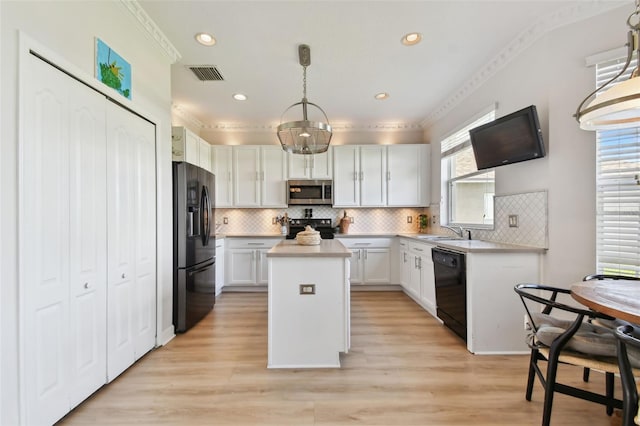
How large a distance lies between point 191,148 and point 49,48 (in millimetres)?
2402

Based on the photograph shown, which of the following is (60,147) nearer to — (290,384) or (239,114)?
(290,384)

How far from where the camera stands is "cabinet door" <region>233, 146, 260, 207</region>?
491 cm

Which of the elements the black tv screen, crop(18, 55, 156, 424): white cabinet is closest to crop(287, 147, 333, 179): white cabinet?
the black tv screen

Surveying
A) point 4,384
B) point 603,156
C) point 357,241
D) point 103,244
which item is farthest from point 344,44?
point 4,384

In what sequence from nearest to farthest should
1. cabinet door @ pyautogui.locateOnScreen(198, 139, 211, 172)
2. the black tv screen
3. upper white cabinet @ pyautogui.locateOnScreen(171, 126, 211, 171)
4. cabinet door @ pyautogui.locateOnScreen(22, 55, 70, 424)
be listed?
cabinet door @ pyautogui.locateOnScreen(22, 55, 70, 424) → the black tv screen → upper white cabinet @ pyautogui.locateOnScreen(171, 126, 211, 171) → cabinet door @ pyautogui.locateOnScreen(198, 139, 211, 172)

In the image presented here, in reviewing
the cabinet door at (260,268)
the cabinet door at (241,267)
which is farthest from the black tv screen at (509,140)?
the cabinet door at (241,267)

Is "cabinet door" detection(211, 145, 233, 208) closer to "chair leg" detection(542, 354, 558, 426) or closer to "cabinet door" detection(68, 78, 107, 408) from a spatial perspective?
"cabinet door" detection(68, 78, 107, 408)

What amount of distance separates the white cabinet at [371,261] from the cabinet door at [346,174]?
2.44 ft

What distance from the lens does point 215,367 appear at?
7.59ft

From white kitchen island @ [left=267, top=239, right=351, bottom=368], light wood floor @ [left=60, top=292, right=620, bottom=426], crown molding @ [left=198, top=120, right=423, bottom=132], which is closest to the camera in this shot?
light wood floor @ [left=60, top=292, right=620, bottom=426]

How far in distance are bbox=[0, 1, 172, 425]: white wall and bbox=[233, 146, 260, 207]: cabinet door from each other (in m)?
2.25

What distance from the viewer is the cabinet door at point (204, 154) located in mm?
4301

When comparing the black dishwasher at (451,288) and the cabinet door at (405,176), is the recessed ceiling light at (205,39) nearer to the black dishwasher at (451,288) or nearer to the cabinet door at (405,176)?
the black dishwasher at (451,288)

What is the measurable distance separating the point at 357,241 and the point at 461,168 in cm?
191
